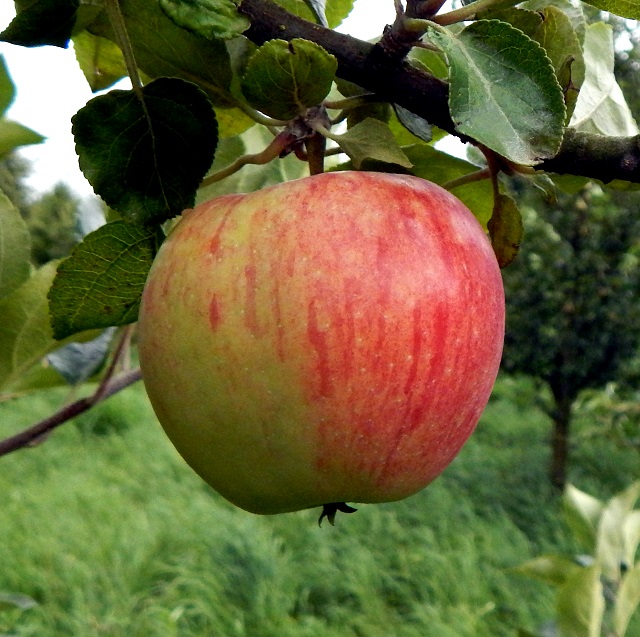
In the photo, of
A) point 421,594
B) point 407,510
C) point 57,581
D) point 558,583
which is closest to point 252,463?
point 558,583

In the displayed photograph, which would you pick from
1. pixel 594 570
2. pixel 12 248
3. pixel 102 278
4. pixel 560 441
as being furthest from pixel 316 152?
pixel 560 441

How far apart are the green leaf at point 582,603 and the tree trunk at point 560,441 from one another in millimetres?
3501

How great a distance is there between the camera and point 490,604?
288 cm

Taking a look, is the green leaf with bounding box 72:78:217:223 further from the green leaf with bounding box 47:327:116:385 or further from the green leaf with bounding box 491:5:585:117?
the green leaf with bounding box 47:327:116:385

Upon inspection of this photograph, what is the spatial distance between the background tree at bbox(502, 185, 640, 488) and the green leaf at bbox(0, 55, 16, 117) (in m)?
3.26

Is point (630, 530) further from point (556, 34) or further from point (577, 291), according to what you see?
point (577, 291)

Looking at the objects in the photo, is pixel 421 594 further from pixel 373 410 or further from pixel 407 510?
pixel 373 410

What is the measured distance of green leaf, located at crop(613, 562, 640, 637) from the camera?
3.13 ft

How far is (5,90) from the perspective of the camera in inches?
25.5

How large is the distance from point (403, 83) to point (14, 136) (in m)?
0.44

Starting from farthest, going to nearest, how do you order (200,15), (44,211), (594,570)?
1. (44,211)
2. (594,570)
3. (200,15)

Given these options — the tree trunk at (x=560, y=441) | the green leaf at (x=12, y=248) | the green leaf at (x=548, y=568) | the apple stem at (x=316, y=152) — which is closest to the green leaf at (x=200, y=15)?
the apple stem at (x=316, y=152)

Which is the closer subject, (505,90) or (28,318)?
(505,90)

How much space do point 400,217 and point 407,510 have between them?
148 inches
